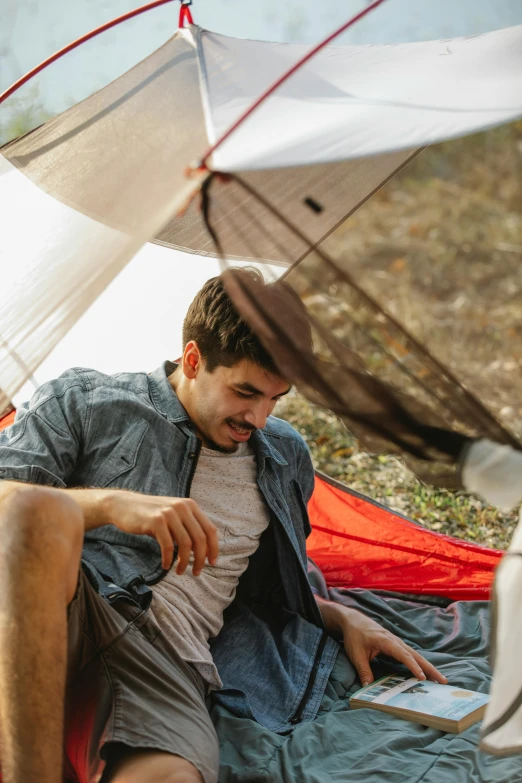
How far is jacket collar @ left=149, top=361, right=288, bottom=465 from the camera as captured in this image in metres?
1.59

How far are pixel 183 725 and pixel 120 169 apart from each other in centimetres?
89

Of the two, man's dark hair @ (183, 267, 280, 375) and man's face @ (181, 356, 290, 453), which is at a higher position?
man's dark hair @ (183, 267, 280, 375)

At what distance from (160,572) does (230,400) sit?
35 centimetres

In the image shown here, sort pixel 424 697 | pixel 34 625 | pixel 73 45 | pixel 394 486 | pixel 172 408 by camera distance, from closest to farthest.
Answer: pixel 34 625 < pixel 424 697 < pixel 172 408 < pixel 73 45 < pixel 394 486

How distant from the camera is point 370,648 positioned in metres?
1.65

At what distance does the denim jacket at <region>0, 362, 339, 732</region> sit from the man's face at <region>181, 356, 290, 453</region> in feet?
→ 0.12

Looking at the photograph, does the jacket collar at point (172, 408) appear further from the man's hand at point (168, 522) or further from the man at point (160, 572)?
the man's hand at point (168, 522)

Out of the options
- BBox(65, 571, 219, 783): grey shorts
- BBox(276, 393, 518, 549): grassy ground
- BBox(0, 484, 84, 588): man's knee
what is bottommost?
BBox(65, 571, 219, 783): grey shorts

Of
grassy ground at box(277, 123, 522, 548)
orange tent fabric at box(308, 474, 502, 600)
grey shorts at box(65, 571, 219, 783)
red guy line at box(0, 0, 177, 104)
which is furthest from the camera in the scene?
orange tent fabric at box(308, 474, 502, 600)

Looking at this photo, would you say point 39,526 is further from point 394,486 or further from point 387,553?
point 394,486

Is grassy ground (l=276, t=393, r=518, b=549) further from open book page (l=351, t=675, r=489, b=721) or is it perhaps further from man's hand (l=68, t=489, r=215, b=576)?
man's hand (l=68, t=489, r=215, b=576)

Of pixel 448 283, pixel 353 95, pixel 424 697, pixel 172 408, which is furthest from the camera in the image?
pixel 448 283

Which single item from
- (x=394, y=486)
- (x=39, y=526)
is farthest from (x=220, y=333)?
(x=394, y=486)

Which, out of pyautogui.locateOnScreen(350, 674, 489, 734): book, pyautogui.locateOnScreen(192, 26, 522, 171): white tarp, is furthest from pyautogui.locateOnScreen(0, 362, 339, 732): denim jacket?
pyautogui.locateOnScreen(192, 26, 522, 171): white tarp
